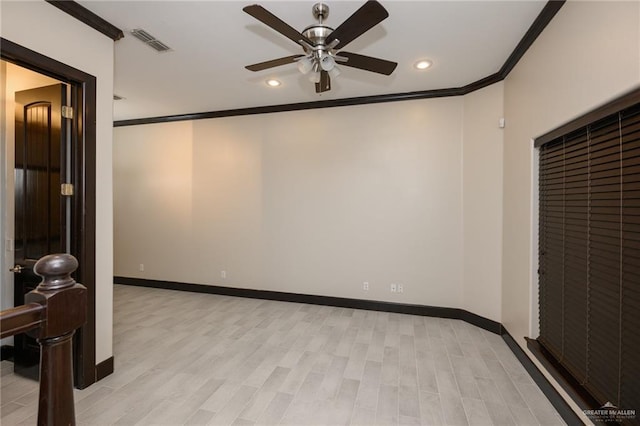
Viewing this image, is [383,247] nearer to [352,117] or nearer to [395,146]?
[395,146]

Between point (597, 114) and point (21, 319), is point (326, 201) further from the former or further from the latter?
point (21, 319)

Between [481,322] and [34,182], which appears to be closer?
[34,182]

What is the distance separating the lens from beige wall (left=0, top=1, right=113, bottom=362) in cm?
207

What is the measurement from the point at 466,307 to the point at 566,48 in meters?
2.93

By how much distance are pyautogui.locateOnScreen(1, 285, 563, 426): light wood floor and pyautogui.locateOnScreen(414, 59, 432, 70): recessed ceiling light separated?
2.99 meters

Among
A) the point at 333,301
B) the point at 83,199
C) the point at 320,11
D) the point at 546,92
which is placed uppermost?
the point at 320,11

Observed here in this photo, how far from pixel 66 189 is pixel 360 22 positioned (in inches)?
97.7

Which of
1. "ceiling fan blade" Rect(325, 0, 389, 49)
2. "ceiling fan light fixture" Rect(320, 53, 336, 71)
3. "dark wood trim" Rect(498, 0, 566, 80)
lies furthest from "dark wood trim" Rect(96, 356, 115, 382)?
"dark wood trim" Rect(498, 0, 566, 80)

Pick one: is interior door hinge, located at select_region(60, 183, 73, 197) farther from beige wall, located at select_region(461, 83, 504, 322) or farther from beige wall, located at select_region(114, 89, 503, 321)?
beige wall, located at select_region(461, 83, 504, 322)

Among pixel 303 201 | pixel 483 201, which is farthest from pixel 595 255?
pixel 303 201

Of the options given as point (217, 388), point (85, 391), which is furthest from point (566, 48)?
point (85, 391)

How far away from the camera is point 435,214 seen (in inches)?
155

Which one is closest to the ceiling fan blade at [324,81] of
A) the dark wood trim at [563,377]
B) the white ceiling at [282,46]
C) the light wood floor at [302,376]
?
the white ceiling at [282,46]

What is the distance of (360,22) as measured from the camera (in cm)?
179
